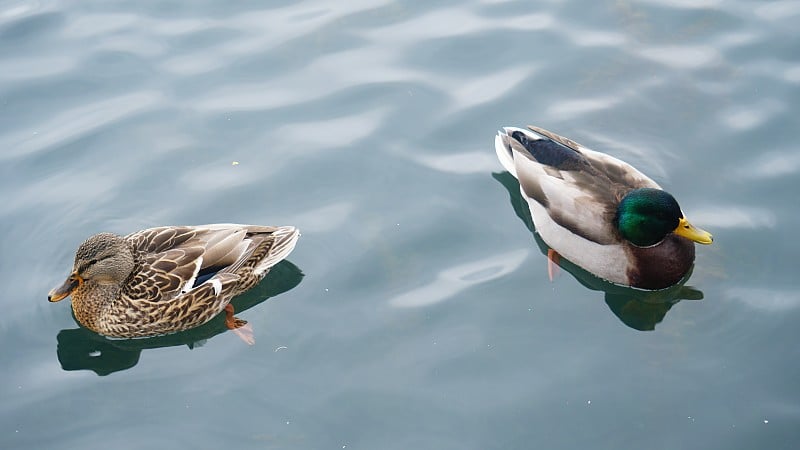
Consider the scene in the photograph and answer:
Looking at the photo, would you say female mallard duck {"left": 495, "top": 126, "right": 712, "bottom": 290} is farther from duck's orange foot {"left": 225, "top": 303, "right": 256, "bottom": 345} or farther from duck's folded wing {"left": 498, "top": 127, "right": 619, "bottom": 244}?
duck's orange foot {"left": 225, "top": 303, "right": 256, "bottom": 345}

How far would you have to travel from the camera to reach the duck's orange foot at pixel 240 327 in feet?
20.1

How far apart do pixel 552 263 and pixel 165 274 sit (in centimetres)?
266

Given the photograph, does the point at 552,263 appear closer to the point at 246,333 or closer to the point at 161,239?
the point at 246,333

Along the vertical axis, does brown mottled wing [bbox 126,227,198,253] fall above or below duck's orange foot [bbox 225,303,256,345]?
above

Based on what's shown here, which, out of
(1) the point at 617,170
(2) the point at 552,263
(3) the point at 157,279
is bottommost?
(2) the point at 552,263

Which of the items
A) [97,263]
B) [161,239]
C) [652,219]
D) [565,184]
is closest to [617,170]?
[565,184]

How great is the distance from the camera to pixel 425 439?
215 inches

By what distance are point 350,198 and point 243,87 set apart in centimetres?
179

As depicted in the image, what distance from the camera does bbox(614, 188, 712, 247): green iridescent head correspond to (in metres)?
6.21

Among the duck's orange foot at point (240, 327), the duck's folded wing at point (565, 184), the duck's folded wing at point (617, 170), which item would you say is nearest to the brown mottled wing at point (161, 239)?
the duck's orange foot at point (240, 327)

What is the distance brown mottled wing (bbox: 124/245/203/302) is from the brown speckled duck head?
0.11 meters

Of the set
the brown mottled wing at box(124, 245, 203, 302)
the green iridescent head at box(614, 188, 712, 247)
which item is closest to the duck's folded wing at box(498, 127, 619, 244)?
the green iridescent head at box(614, 188, 712, 247)

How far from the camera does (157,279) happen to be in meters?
6.12

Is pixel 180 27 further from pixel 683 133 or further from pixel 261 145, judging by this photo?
pixel 683 133
